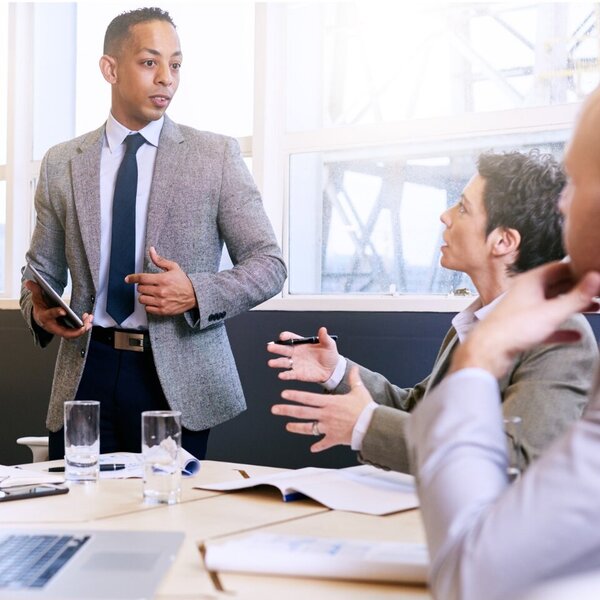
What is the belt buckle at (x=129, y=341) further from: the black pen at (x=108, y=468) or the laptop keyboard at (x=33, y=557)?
the laptop keyboard at (x=33, y=557)

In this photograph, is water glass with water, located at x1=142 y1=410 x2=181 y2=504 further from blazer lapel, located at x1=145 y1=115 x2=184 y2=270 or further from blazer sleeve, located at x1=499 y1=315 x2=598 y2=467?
blazer lapel, located at x1=145 y1=115 x2=184 y2=270

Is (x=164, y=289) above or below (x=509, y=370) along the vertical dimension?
above

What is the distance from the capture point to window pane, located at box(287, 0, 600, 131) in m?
2.94

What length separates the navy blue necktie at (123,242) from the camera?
8.21ft

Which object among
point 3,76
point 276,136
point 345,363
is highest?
point 3,76

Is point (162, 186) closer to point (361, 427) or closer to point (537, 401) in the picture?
point (361, 427)

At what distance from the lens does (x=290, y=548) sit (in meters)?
1.08

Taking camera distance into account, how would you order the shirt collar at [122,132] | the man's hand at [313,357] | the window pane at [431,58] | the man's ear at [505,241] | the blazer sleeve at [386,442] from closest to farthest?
the blazer sleeve at [386,442]
the man's ear at [505,241]
the man's hand at [313,357]
the shirt collar at [122,132]
the window pane at [431,58]

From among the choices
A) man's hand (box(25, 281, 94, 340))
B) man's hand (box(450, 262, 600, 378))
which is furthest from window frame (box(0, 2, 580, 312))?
man's hand (box(450, 262, 600, 378))

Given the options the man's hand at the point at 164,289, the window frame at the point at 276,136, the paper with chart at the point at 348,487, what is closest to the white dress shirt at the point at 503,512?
the paper with chart at the point at 348,487

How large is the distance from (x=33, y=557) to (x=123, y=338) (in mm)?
1415

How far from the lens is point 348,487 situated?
1.62 meters

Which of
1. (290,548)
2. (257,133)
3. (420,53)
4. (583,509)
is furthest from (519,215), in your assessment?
(257,133)

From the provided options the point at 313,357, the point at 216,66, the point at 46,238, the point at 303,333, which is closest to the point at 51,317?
the point at 46,238
